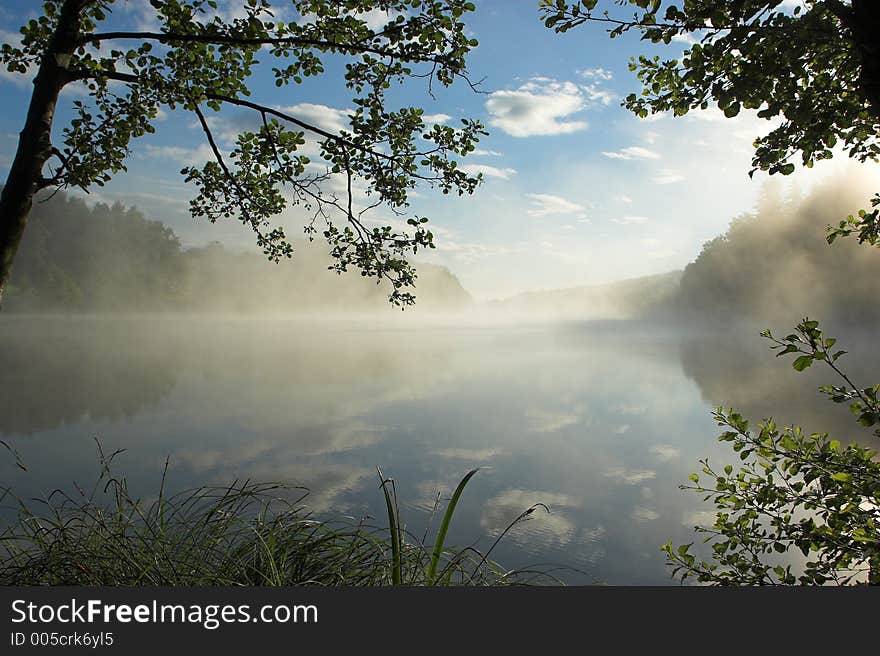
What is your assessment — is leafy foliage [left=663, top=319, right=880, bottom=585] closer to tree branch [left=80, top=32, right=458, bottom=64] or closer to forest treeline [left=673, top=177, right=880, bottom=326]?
tree branch [left=80, top=32, right=458, bottom=64]

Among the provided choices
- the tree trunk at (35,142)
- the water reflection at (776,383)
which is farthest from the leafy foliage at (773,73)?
the water reflection at (776,383)

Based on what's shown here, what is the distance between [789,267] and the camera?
54.8 metres

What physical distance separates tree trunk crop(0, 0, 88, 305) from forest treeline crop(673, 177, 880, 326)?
4986cm

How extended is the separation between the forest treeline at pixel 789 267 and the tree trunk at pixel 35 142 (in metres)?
49.9

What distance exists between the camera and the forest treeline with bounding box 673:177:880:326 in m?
47.2

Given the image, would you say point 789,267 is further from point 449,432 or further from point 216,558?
point 216,558

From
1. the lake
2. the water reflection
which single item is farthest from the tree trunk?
the water reflection

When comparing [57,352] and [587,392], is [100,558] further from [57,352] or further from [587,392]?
[57,352]

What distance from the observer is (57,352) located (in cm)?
3581

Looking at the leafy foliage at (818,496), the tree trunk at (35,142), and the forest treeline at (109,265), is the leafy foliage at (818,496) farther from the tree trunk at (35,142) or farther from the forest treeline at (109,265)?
the forest treeline at (109,265)

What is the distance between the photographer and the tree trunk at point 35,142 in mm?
3469

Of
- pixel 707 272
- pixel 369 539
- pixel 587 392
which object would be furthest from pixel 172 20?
pixel 707 272

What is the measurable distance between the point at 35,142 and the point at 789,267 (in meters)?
63.4

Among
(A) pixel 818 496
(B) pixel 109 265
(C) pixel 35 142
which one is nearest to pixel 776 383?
(A) pixel 818 496
